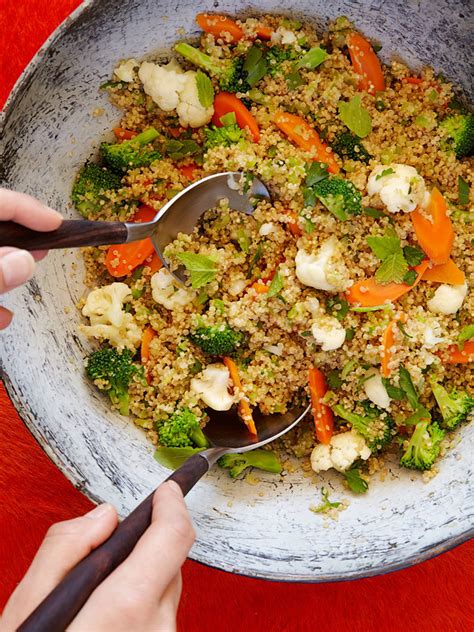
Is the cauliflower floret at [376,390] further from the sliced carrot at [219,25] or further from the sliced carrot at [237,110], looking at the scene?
the sliced carrot at [219,25]

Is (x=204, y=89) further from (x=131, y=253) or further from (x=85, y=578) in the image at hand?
(x=85, y=578)

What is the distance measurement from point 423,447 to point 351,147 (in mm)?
849

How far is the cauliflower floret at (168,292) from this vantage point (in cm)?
202

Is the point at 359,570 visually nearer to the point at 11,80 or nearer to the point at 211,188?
the point at 211,188

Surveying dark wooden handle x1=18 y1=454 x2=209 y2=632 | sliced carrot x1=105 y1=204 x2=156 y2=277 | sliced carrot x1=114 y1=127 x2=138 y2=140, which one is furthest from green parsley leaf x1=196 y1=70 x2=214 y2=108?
dark wooden handle x1=18 y1=454 x2=209 y2=632

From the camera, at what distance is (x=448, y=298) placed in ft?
6.44

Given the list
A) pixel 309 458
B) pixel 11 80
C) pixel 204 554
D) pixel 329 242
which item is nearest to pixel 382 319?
pixel 329 242

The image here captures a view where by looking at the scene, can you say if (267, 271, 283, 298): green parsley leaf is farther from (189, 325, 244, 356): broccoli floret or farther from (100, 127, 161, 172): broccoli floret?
(100, 127, 161, 172): broccoli floret

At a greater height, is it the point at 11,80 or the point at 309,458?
the point at 11,80

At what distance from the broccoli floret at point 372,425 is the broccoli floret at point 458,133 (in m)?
0.77

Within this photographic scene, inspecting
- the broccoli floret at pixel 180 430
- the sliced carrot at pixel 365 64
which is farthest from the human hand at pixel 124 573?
the sliced carrot at pixel 365 64

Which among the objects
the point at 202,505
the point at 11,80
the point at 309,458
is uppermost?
the point at 11,80

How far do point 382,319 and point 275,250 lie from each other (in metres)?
0.35

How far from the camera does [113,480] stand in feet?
6.30
